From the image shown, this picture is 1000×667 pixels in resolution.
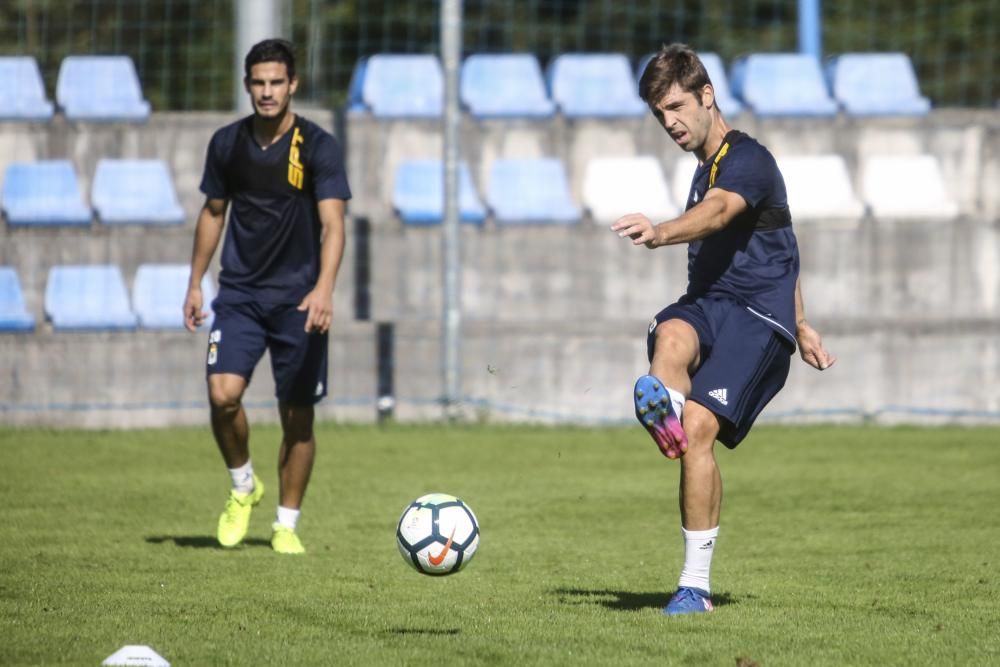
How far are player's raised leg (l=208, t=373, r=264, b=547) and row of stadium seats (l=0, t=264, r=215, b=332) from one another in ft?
19.9

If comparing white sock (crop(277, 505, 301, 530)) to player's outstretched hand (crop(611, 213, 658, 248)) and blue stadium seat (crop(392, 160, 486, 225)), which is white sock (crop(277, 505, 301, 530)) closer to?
player's outstretched hand (crop(611, 213, 658, 248))

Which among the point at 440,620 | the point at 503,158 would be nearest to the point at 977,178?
the point at 503,158

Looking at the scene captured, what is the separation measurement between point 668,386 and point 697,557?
2.07 feet

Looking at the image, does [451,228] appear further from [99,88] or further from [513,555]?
[513,555]

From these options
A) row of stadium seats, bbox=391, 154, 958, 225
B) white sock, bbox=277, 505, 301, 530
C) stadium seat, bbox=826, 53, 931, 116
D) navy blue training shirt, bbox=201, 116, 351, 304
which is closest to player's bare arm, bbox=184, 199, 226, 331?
navy blue training shirt, bbox=201, 116, 351, 304

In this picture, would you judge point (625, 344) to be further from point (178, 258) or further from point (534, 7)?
point (534, 7)

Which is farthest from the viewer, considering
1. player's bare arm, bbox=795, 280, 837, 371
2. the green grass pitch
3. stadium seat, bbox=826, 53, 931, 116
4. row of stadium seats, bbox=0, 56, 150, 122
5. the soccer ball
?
stadium seat, bbox=826, 53, 931, 116

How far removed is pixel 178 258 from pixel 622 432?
159 inches

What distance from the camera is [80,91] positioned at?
16.1 metres

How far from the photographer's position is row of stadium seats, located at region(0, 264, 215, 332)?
47.0ft

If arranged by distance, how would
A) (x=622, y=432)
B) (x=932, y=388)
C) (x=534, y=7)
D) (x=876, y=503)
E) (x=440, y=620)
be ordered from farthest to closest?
(x=534, y=7) → (x=932, y=388) → (x=622, y=432) → (x=876, y=503) → (x=440, y=620)

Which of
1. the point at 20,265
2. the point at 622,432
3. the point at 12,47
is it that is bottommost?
the point at 622,432

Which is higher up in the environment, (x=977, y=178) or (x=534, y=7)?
(x=534, y=7)

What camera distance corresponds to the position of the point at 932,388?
14570 mm
